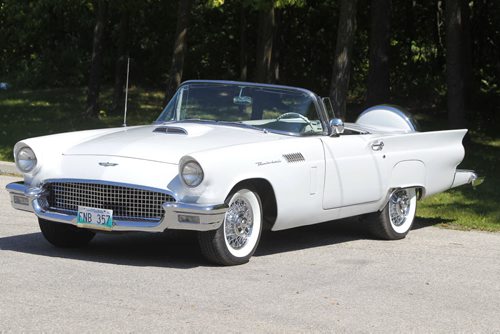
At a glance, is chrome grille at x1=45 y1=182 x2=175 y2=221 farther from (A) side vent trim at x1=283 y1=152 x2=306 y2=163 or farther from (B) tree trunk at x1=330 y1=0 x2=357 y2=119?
(B) tree trunk at x1=330 y1=0 x2=357 y2=119

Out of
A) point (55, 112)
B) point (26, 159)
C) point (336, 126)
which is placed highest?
point (336, 126)

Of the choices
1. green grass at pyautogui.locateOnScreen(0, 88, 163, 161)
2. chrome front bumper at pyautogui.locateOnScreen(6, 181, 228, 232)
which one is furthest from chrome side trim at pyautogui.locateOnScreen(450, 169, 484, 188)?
green grass at pyautogui.locateOnScreen(0, 88, 163, 161)

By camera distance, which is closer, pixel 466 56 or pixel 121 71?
pixel 466 56

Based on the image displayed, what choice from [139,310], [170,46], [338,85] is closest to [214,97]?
[139,310]

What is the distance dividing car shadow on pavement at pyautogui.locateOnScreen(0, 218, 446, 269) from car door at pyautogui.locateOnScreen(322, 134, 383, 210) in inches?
23.7

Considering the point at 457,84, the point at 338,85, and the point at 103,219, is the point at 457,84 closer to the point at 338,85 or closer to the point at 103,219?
the point at 338,85

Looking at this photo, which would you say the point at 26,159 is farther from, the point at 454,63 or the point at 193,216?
the point at 454,63

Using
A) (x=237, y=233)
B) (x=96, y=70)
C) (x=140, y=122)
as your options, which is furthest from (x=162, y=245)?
(x=96, y=70)

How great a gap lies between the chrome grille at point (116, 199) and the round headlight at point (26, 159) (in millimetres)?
370

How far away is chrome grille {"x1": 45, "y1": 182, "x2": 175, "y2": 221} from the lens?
26.3 feet

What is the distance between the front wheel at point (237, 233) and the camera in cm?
807

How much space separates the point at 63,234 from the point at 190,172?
5.21 ft

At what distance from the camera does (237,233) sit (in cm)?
831

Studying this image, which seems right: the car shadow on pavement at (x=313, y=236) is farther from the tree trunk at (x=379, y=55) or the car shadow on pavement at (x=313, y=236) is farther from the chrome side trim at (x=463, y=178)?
the tree trunk at (x=379, y=55)
